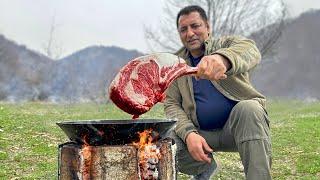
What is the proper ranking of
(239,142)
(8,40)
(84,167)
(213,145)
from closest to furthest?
(84,167)
(239,142)
(213,145)
(8,40)

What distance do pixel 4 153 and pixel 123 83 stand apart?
507 cm

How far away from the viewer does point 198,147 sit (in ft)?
13.3

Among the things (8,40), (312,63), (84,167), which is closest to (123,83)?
(84,167)

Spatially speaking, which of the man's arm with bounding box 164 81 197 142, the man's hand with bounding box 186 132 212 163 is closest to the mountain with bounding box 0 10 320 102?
the man's arm with bounding box 164 81 197 142

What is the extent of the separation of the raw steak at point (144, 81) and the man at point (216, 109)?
1.21 feet

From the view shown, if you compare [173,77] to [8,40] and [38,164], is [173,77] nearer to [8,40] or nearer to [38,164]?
[38,164]

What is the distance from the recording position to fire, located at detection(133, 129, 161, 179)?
10.5 ft

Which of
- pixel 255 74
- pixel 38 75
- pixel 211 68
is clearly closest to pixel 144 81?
pixel 211 68

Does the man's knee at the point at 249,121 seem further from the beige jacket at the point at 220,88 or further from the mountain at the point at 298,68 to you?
the mountain at the point at 298,68

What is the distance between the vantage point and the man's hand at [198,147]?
13.3ft

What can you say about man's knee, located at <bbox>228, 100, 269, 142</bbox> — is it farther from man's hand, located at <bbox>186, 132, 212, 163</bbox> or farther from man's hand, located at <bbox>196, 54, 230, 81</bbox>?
man's hand, located at <bbox>196, 54, 230, 81</bbox>

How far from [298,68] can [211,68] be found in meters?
53.5

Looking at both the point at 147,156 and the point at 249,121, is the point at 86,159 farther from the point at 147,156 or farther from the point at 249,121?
the point at 249,121

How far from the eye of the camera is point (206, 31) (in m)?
4.63
